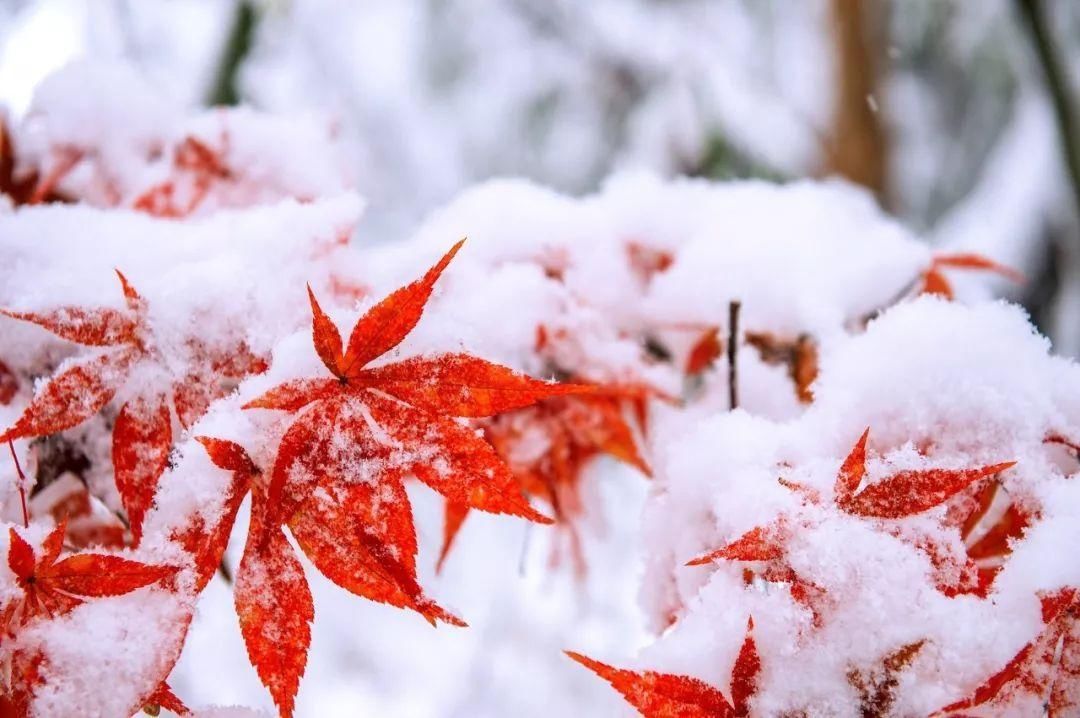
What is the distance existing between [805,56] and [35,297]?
4178 millimetres

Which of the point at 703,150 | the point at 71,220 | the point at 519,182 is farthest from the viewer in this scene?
the point at 703,150

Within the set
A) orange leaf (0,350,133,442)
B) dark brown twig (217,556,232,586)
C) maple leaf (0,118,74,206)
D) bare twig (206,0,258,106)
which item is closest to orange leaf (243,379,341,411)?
orange leaf (0,350,133,442)

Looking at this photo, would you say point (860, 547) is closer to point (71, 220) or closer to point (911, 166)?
point (71, 220)

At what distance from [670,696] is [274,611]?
0.60ft

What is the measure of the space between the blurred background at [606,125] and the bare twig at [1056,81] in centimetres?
35

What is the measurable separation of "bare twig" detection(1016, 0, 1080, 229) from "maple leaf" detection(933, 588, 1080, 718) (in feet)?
6.35

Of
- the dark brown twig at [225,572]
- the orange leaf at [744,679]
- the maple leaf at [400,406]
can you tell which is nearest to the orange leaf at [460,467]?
the maple leaf at [400,406]

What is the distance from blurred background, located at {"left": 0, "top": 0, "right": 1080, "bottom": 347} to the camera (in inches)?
103

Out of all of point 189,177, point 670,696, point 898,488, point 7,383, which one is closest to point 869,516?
point 898,488

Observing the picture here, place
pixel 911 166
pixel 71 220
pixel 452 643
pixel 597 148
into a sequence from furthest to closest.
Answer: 1. pixel 911 166
2. pixel 597 148
3. pixel 452 643
4. pixel 71 220

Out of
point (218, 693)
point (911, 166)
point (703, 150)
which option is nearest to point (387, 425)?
point (703, 150)

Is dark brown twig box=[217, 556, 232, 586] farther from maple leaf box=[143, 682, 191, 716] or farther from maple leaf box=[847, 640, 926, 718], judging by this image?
maple leaf box=[847, 640, 926, 718]

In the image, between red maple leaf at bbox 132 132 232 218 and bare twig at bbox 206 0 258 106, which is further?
bare twig at bbox 206 0 258 106

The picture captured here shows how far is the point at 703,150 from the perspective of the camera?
8.01 ft
